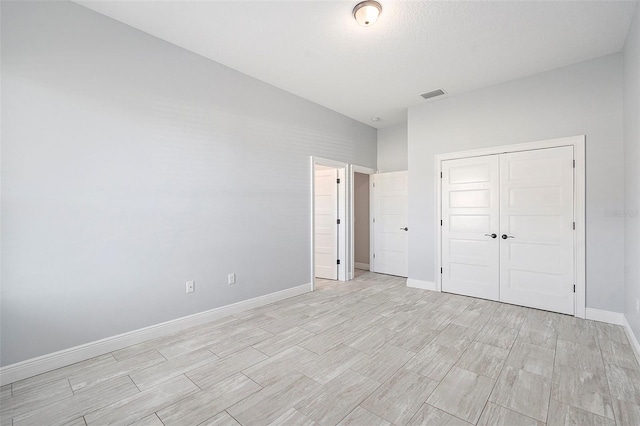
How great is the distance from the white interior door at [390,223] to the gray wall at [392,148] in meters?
0.31

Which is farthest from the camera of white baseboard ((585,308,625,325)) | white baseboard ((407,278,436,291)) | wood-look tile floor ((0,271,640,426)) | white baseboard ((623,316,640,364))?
white baseboard ((407,278,436,291))

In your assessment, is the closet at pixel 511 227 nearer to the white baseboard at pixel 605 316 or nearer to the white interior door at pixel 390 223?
the white baseboard at pixel 605 316

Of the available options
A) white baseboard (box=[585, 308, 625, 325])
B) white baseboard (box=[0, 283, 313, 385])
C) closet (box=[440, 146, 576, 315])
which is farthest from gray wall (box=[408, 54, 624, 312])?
white baseboard (box=[0, 283, 313, 385])

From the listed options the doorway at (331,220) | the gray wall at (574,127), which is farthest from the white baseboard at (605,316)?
the doorway at (331,220)

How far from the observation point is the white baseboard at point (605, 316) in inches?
119

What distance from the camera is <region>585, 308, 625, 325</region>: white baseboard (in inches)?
119

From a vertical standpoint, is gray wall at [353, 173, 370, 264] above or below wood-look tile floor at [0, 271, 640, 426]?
above

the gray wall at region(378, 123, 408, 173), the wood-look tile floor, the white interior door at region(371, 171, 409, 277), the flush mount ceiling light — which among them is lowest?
the wood-look tile floor

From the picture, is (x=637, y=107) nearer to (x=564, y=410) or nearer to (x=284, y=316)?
(x=564, y=410)

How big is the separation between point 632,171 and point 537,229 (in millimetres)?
1130

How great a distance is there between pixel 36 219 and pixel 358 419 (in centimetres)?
274

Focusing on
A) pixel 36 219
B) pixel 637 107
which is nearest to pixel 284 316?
pixel 36 219

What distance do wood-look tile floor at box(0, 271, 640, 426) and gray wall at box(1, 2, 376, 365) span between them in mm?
446

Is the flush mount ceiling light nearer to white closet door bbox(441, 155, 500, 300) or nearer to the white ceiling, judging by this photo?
the white ceiling
